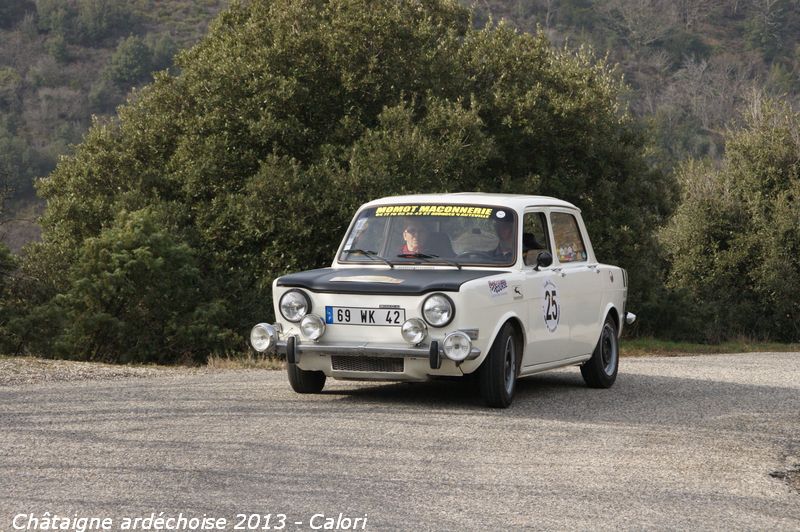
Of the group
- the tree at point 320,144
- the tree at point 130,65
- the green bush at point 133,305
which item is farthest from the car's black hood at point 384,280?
the tree at point 130,65

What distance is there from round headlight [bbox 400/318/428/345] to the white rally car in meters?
0.01

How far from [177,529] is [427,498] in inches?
60.5

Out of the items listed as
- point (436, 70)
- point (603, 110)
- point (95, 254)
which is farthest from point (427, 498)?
point (603, 110)

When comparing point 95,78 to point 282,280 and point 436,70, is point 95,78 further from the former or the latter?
point 282,280

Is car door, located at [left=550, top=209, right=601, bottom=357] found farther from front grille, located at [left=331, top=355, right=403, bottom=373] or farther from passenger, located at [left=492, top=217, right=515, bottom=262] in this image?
front grille, located at [left=331, top=355, right=403, bottom=373]

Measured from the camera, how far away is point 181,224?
83.0 ft

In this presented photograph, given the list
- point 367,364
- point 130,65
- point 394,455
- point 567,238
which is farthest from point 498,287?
point 130,65

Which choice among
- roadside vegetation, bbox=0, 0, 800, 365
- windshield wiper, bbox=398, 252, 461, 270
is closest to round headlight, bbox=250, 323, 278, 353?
windshield wiper, bbox=398, 252, 461, 270

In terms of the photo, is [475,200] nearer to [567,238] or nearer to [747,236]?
[567,238]

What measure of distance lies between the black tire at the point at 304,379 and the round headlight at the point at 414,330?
4.46 ft

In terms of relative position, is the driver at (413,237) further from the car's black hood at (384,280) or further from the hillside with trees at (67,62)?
the hillside with trees at (67,62)

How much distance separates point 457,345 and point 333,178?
44.8 ft

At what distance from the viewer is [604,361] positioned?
43.1 feet

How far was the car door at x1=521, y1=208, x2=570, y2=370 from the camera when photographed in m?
11.3
